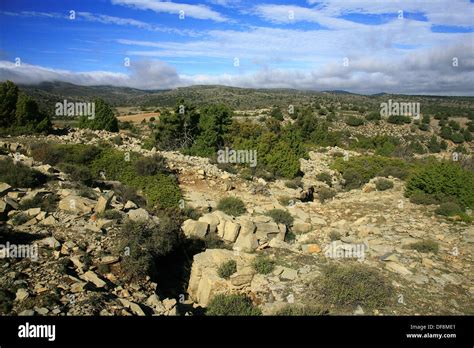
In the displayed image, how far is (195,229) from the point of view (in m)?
9.99

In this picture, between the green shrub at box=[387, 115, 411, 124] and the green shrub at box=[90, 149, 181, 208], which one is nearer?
the green shrub at box=[90, 149, 181, 208]

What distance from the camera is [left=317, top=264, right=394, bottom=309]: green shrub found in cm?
696

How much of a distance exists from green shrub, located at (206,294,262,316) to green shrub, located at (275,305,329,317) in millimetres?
469

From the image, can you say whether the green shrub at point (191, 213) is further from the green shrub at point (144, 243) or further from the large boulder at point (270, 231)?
the large boulder at point (270, 231)

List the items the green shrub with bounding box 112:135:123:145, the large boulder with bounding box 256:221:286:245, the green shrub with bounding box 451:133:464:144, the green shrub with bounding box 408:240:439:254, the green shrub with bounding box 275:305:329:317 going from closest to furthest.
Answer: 1. the green shrub with bounding box 275:305:329:317
2. the green shrub with bounding box 408:240:439:254
3. the large boulder with bounding box 256:221:286:245
4. the green shrub with bounding box 112:135:123:145
5. the green shrub with bounding box 451:133:464:144

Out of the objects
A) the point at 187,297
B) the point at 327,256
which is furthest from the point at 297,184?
the point at 187,297

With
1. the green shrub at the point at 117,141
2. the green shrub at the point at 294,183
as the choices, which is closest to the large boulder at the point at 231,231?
the green shrub at the point at 294,183

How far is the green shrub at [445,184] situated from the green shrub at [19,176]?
13.0m

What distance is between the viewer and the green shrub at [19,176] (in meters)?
10.5

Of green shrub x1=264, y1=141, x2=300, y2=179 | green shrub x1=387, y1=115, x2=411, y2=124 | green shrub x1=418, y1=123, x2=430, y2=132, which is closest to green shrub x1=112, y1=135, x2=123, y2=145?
green shrub x1=264, y1=141, x2=300, y2=179

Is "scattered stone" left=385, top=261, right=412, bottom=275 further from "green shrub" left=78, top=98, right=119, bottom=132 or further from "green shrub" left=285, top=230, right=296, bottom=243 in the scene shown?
"green shrub" left=78, top=98, right=119, bottom=132
